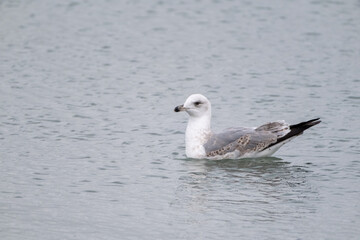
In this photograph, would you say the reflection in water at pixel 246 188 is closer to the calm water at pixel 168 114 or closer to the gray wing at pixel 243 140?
the calm water at pixel 168 114

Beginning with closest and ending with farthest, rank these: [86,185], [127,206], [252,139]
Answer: [127,206] < [86,185] < [252,139]

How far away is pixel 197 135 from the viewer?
12945 mm

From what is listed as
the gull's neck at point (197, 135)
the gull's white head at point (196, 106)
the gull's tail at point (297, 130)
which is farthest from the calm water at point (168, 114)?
the gull's white head at point (196, 106)

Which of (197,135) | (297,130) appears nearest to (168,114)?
(197,135)

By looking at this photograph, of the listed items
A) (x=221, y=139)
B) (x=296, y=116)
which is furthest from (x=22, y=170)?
(x=296, y=116)

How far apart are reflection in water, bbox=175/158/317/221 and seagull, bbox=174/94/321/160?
14 centimetres

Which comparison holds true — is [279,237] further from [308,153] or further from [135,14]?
[135,14]

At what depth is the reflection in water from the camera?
34.2ft

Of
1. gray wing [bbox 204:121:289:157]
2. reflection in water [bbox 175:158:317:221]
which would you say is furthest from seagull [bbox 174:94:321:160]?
reflection in water [bbox 175:158:317:221]

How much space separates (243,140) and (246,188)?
170 cm

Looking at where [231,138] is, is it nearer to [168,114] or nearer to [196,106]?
[196,106]

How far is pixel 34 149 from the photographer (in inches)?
510

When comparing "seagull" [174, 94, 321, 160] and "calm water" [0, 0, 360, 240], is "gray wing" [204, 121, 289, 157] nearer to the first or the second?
"seagull" [174, 94, 321, 160]

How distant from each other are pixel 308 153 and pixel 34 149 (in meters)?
4.12
